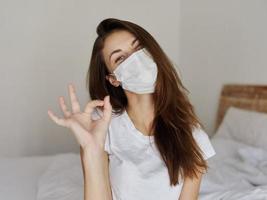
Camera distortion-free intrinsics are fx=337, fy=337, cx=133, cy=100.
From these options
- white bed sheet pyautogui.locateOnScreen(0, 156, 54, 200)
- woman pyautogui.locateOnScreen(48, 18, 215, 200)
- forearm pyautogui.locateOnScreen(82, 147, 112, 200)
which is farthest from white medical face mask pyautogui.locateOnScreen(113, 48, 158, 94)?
white bed sheet pyautogui.locateOnScreen(0, 156, 54, 200)

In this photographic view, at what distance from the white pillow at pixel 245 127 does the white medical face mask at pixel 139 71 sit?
0.89 m

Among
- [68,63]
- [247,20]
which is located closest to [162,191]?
[247,20]

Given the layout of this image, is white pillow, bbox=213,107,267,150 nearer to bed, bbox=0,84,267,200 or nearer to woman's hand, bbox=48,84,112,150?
bed, bbox=0,84,267,200

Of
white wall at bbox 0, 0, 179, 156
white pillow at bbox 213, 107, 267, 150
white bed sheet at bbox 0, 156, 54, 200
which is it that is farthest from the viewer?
white wall at bbox 0, 0, 179, 156

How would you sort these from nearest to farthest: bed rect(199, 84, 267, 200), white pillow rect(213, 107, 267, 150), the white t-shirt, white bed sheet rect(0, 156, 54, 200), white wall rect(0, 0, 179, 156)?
the white t-shirt → bed rect(199, 84, 267, 200) → white bed sheet rect(0, 156, 54, 200) → white pillow rect(213, 107, 267, 150) → white wall rect(0, 0, 179, 156)

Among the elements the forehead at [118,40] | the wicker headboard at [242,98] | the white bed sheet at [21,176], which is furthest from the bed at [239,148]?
the white bed sheet at [21,176]

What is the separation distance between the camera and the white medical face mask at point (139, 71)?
1.11 metres

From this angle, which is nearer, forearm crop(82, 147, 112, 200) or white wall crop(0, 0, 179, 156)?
forearm crop(82, 147, 112, 200)

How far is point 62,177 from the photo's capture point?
1605 millimetres

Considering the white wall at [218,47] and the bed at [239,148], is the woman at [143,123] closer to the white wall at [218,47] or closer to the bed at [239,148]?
the bed at [239,148]

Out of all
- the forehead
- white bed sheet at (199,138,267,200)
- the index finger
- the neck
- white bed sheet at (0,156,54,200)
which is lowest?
white bed sheet at (0,156,54,200)

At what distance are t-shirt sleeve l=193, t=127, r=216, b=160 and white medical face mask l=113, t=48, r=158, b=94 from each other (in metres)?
0.21

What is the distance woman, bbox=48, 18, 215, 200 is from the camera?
1038 millimetres

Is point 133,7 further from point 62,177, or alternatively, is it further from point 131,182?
point 131,182
